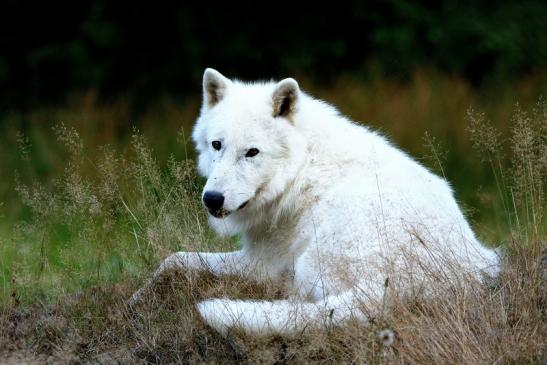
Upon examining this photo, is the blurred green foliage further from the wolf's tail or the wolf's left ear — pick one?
the wolf's tail

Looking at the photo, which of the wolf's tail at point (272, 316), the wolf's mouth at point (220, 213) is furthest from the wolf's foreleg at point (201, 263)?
the wolf's tail at point (272, 316)

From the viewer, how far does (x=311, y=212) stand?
4934mm

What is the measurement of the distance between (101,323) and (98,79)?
11.2 meters

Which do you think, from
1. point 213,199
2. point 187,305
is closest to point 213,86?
point 213,199

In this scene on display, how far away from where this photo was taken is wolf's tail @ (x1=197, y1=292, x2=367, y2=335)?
4.06 m

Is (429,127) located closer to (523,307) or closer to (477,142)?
(477,142)

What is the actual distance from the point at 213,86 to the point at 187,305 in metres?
1.44

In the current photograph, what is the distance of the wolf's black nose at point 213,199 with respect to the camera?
186 inches

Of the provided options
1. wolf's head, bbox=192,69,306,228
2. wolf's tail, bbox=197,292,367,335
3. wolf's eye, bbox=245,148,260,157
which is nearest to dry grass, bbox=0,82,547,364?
wolf's tail, bbox=197,292,367,335

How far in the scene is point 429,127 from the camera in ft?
34.5

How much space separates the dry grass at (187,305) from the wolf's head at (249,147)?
251 millimetres

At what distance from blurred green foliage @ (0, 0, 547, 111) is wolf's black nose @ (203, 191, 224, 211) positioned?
9.39 m

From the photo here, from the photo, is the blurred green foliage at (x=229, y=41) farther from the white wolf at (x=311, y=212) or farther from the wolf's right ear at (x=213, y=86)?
the white wolf at (x=311, y=212)

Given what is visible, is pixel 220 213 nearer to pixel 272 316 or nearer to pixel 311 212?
pixel 311 212
